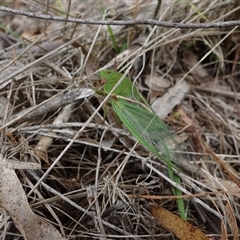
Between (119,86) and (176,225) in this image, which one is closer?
(176,225)

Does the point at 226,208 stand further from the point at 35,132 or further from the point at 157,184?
the point at 35,132

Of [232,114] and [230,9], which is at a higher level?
[230,9]

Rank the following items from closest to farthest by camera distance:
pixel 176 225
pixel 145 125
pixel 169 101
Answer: pixel 176 225, pixel 145 125, pixel 169 101

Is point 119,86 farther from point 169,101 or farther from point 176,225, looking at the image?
point 176,225

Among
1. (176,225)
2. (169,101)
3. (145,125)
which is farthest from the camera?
(169,101)

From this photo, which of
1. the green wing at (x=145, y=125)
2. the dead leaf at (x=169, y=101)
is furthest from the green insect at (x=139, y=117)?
the dead leaf at (x=169, y=101)

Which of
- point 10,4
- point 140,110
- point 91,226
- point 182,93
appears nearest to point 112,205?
point 91,226

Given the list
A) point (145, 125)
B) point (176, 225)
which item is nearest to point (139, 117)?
point (145, 125)

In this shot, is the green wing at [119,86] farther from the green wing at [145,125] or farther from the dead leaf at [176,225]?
the dead leaf at [176,225]
